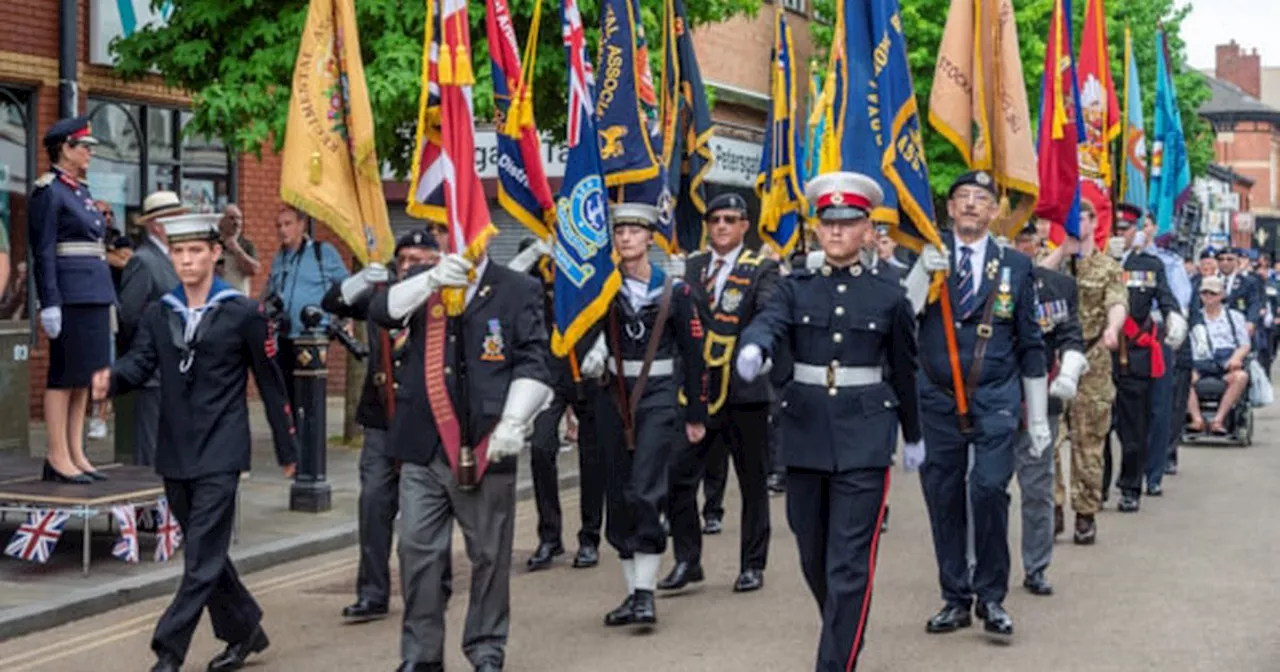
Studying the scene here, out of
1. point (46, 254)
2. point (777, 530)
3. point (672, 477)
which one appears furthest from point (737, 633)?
point (46, 254)

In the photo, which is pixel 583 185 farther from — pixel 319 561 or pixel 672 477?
pixel 319 561

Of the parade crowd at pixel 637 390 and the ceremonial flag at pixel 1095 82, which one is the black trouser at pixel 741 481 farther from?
the ceremonial flag at pixel 1095 82

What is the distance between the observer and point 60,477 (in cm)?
1119

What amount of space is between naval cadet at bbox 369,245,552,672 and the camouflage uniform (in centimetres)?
510

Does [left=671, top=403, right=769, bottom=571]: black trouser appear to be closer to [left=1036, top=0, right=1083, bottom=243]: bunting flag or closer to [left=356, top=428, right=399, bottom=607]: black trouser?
[left=356, top=428, right=399, bottom=607]: black trouser

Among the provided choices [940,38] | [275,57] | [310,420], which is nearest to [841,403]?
[310,420]

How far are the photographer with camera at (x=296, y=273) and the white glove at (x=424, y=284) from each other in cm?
396

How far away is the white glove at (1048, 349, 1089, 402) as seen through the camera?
9.41 meters

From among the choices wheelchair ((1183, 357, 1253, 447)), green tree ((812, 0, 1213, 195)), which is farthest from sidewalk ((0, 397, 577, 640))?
green tree ((812, 0, 1213, 195))

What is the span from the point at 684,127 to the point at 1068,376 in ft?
14.9

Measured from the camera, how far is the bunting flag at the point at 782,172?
14.3 m

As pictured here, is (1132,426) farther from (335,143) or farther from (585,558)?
(335,143)

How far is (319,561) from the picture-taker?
1140 centimetres

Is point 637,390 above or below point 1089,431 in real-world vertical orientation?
above
